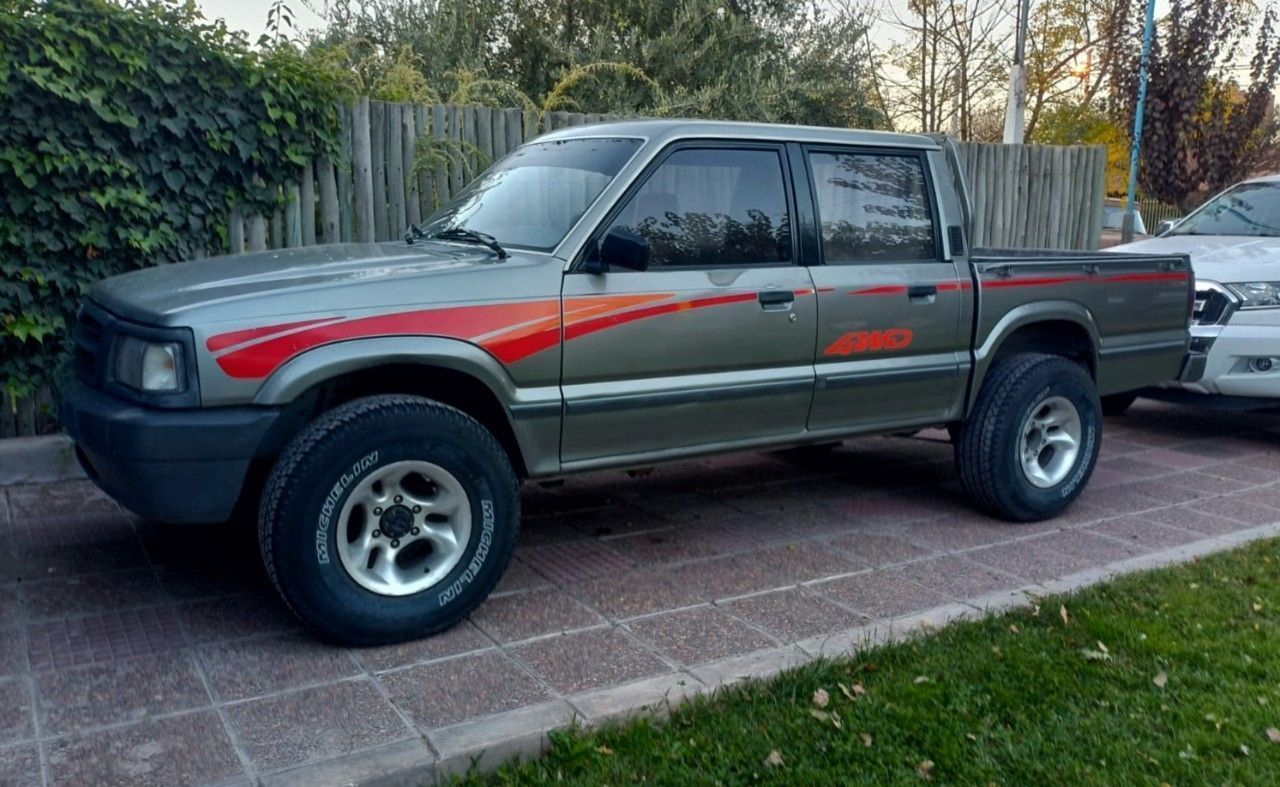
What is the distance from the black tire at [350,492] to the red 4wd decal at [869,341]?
1.74m

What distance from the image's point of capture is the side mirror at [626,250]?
443 cm

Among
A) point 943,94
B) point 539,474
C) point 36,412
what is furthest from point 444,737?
point 943,94

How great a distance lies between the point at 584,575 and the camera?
5020 millimetres

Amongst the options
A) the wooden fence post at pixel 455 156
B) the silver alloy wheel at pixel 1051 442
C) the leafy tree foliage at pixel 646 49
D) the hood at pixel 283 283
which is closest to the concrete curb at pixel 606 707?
the silver alloy wheel at pixel 1051 442

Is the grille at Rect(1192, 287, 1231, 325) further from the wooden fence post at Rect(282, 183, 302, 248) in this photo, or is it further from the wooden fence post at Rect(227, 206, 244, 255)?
the wooden fence post at Rect(227, 206, 244, 255)

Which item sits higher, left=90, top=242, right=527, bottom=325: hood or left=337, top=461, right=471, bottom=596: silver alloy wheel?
left=90, top=242, right=527, bottom=325: hood

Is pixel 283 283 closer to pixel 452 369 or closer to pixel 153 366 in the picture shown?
pixel 153 366

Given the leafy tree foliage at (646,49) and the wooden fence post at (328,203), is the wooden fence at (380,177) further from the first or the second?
the leafy tree foliage at (646,49)

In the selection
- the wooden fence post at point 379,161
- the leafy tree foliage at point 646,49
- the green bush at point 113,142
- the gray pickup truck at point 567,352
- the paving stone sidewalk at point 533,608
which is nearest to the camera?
the paving stone sidewalk at point 533,608

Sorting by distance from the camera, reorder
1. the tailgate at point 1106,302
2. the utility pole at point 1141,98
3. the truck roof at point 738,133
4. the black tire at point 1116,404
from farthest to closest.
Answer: the utility pole at point 1141,98 < the black tire at point 1116,404 < the tailgate at point 1106,302 < the truck roof at point 738,133

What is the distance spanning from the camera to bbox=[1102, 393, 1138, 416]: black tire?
8.34 metres

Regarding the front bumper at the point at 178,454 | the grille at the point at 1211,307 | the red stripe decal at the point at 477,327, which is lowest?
the front bumper at the point at 178,454

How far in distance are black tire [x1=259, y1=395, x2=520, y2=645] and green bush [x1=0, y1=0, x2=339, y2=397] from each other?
3065 mm

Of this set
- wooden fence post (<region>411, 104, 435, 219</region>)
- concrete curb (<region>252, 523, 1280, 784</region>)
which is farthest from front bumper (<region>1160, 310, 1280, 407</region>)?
wooden fence post (<region>411, 104, 435, 219</region>)
